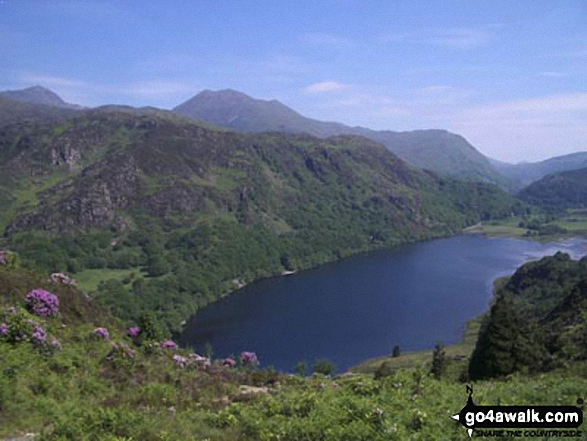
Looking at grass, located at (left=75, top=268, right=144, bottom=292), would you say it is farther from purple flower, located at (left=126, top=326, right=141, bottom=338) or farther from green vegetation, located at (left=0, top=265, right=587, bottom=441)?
green vegetation, located at (left=0, top=265, right=587, bottom=441)

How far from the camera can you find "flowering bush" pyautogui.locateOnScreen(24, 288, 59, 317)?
24328 millimetres

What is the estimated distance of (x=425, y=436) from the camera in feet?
43.3

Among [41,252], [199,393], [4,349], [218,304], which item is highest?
[4,349]

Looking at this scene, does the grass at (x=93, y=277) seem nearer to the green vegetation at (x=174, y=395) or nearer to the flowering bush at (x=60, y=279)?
the flowering bush at (x=60, y=279)

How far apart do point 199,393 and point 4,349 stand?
796 centimetres

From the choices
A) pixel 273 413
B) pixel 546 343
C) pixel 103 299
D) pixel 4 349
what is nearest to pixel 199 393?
pixel 273 413

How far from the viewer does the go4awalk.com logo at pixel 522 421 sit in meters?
12.8

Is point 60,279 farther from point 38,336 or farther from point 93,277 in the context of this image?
point 93,277

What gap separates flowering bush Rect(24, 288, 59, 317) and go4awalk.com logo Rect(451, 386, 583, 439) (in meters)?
19.7

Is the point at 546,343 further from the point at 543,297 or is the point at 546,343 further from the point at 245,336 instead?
the point at 543,297

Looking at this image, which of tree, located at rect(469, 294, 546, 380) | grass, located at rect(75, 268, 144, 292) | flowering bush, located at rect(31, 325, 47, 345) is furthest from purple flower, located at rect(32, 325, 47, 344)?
grass, located at rect(75, 268, 144, 292)

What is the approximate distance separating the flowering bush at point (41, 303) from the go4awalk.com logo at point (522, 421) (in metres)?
19.7

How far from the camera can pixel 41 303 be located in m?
24.6

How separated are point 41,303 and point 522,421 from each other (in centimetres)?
2191
